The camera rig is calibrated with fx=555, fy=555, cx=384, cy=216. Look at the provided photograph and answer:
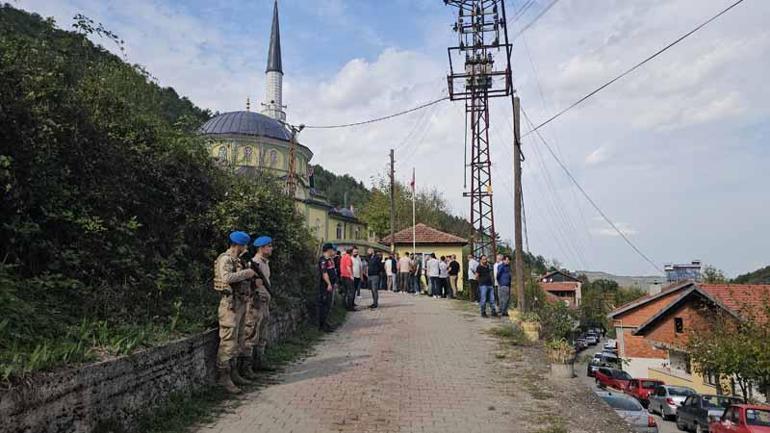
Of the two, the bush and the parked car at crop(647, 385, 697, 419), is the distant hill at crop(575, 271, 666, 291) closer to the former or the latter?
the parked car at crop(647, 385, 697, 419)

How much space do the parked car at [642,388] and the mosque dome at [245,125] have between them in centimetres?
3024

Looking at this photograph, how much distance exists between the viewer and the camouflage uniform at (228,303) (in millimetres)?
6809

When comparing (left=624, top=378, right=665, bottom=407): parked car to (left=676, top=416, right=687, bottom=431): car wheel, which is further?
(left=624, top=378, right=665, bottom=407): parked car

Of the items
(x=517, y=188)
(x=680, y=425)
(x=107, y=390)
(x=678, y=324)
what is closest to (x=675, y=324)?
(x=678, y=324)

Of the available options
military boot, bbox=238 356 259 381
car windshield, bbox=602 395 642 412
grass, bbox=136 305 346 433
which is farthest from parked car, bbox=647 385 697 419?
grass, bbox=136 305 346 433

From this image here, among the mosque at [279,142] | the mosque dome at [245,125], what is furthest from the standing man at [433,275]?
the mosque dome at [245,125]

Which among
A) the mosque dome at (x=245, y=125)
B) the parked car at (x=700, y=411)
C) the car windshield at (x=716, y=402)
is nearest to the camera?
the parked car at (x=700, y=411)

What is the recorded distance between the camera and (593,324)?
80.1 m

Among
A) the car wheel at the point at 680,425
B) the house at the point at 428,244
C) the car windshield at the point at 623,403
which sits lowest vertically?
the car wheel at the point at 680,425

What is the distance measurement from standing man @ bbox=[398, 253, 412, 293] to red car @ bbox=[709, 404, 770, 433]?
41.4 ft

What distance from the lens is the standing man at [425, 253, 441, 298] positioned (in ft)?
70.7

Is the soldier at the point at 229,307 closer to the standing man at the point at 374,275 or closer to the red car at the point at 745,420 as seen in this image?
the standing man at the point at 374,275

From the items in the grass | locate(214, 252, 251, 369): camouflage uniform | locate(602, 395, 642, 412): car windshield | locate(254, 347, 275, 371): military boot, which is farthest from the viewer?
locate(602, 395, 642, 412): car windshield

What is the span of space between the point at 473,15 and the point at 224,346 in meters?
23.1
